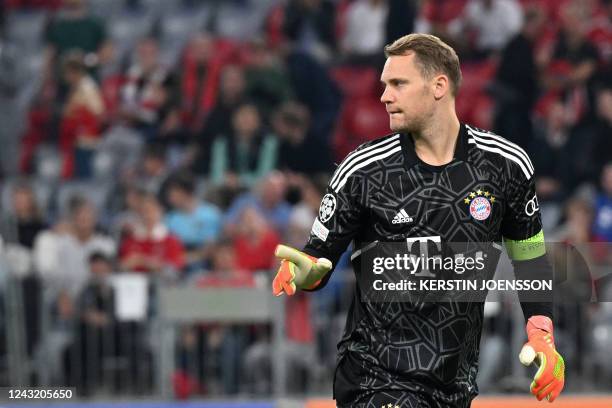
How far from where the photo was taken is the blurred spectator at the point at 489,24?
1267cm

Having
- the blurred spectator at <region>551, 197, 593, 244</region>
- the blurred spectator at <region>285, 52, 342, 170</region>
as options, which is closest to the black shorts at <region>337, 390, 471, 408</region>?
the blurred spectator at <region>551, 197, 593, 244</region>

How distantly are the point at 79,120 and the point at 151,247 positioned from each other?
2931 mm

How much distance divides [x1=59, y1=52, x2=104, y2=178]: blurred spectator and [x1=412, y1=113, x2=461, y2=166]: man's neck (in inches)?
333

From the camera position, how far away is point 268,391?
9.58m

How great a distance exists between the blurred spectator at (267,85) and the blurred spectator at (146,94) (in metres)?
0.98

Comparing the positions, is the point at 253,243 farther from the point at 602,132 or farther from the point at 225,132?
the point at 602,132

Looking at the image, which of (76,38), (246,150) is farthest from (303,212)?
(76,38)

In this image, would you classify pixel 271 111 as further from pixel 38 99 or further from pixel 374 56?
pixel 38 99

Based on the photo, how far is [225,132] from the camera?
1222cm

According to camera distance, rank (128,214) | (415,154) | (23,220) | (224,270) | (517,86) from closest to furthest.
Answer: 1. (415,154)
2. (224,270)
3. (23,220)
4. (128,214)
5. (517,86)

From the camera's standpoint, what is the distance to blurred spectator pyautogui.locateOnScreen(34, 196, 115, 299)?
10.3 metres

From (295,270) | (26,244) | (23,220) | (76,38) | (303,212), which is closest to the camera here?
(295,270)

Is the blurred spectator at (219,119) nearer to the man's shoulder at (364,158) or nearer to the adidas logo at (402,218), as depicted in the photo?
the man's shoulder at (364,158)

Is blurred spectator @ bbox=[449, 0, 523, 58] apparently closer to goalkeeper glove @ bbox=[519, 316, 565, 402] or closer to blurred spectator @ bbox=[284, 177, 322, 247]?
blurred spectator @ bbox=[284, 177, 322, 247]
